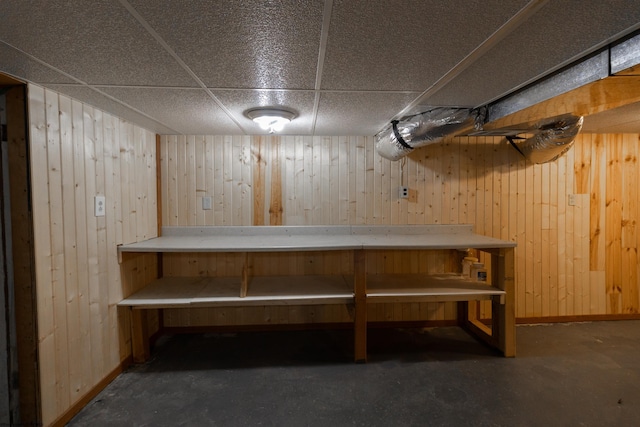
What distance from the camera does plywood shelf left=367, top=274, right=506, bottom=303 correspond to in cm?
230

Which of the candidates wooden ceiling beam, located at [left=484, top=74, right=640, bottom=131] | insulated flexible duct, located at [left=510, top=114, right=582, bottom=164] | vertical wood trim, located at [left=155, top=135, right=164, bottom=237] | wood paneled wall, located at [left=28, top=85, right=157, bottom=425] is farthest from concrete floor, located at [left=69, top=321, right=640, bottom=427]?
wooden ceiling beam, located at [left=484, top=74, right=640, bottom=131]

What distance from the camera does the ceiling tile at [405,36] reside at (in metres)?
0.99

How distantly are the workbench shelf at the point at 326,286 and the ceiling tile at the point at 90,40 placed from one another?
1.19 meters

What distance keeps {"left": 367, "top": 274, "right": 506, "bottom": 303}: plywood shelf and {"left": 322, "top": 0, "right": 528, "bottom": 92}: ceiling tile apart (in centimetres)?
156

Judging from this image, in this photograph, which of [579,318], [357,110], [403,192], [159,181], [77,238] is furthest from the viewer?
[579,318]

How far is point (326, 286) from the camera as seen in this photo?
251cm

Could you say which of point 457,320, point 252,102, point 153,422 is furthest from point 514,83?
point 153,422

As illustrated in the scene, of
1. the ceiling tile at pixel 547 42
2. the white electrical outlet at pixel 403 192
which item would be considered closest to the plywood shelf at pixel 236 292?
the white electrical outlet at pixel 403 192

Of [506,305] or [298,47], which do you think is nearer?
[298,47]

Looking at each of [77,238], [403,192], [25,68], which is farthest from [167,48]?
[403,192]

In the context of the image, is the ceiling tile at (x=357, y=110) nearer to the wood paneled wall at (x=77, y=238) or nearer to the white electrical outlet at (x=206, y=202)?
the white electrical outlet at (x=206, y=202)

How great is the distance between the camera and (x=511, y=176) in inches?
116

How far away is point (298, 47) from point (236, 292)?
1.85 meters

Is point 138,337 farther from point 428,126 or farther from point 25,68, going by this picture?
point 428,126
